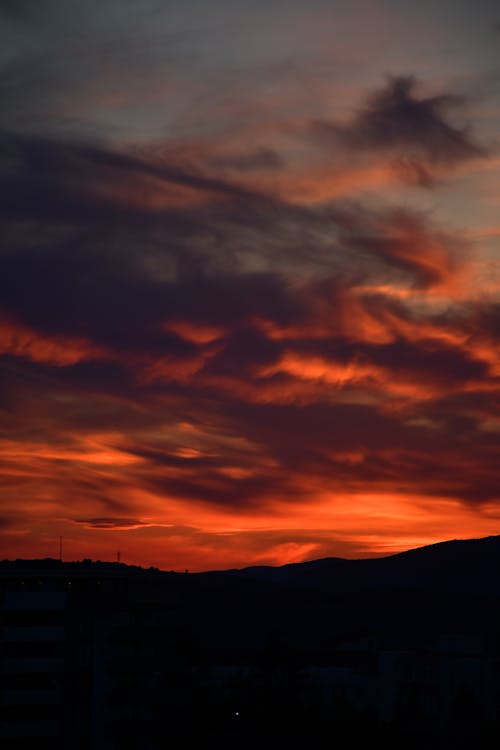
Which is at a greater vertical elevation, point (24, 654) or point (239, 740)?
point (24, 654)

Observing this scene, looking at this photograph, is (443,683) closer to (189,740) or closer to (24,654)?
(189,740)

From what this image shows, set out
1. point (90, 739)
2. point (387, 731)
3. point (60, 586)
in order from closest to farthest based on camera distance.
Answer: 1. point (387, 731)
2. point (90, 739)
3. point (60, 586)

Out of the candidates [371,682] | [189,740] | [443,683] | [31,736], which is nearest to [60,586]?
[31,736]

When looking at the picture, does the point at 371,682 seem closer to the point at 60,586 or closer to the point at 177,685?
the point at 177,685

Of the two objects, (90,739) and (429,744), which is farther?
(90,739)

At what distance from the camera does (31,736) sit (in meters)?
158

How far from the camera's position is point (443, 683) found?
14588cm

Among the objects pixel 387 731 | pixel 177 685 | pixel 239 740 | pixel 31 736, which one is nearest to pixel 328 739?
pixel 387 731

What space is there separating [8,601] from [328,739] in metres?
55.2

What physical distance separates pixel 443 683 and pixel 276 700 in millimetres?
24092

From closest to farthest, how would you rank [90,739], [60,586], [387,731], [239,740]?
[387,731] < [239,740] < [90,739] < [60,586]

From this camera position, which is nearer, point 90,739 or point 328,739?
point 328,739

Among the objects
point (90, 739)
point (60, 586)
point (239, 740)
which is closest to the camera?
point (239, 740)

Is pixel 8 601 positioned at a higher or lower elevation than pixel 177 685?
higher
